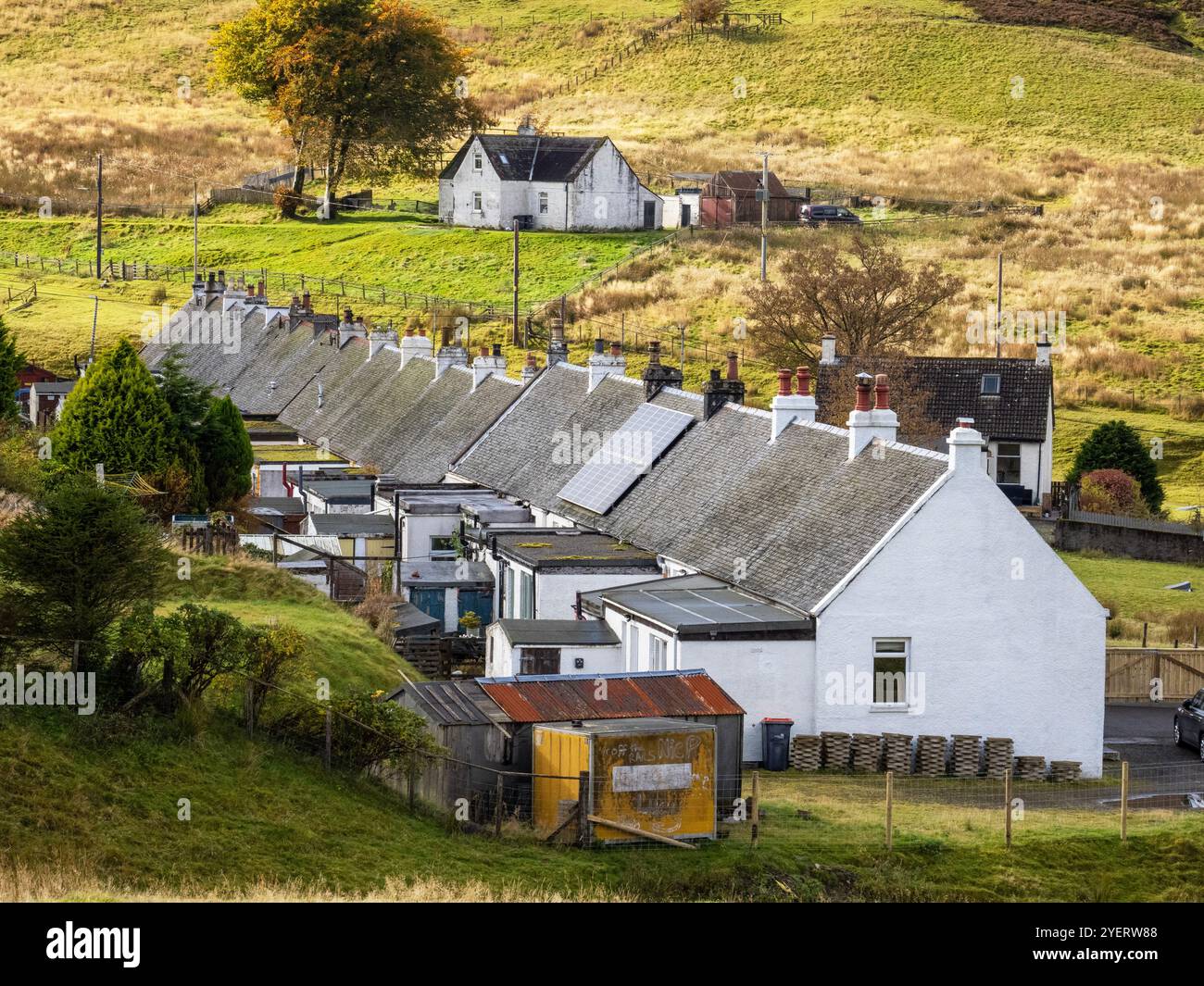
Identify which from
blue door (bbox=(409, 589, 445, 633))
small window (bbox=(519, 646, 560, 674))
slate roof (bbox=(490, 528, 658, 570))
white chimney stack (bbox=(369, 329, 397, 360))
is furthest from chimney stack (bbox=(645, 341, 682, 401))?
white chimney stack (bbox=(369, 329, 397, 360))

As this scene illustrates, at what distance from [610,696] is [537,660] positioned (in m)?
5.78

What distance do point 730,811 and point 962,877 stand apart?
323 centimetres

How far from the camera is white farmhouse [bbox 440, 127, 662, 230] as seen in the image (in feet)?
351

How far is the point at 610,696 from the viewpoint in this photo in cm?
2575

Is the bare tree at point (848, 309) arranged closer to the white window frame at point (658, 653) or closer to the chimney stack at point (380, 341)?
the chimney stack at point (380, 341)

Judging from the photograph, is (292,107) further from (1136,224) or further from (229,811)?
(229,811)

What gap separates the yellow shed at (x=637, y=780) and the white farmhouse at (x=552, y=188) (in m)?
85.6

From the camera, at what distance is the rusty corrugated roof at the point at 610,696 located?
2523 cm

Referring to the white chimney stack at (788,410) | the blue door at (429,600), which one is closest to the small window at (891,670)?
the white chimney stack at (788,410)

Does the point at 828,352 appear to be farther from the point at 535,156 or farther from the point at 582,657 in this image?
the point at 535,156

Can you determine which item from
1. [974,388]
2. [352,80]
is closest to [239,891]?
[974,388]

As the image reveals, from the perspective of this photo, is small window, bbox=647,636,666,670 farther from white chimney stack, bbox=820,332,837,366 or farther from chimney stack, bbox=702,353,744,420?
white chimney stack, bbox=820,332,837,366

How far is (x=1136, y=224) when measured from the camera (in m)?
103

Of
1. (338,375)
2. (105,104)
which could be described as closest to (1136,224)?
(338,375)
